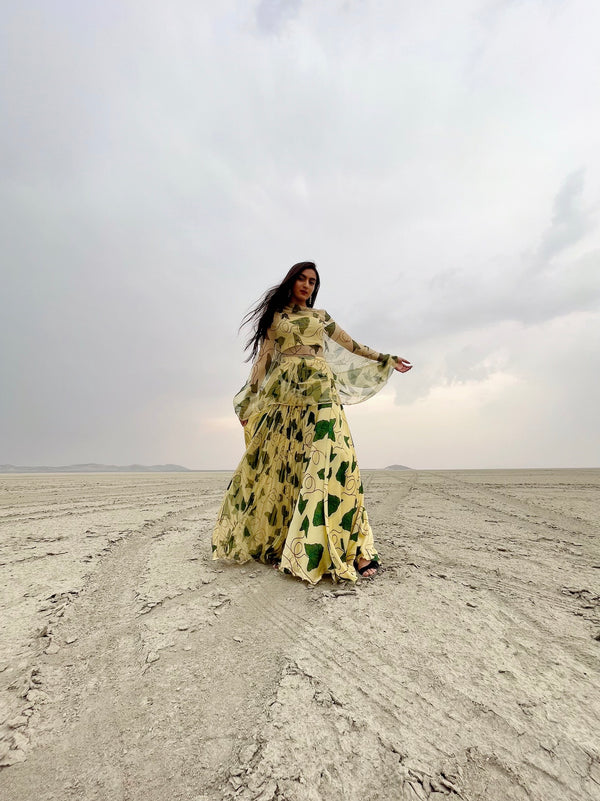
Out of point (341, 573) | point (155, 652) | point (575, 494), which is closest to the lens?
point (155, 652)

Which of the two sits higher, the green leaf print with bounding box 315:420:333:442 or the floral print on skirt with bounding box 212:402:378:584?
the green leaf print with bounding box 315:420:333:442

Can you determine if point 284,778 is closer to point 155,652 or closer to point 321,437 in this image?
point 155,652

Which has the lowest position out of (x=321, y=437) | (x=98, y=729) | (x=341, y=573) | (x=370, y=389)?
(x=98, y=729)

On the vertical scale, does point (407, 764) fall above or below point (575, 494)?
below

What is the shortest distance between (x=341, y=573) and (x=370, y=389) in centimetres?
158

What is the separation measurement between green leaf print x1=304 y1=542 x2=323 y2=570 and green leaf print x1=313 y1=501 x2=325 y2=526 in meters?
0.11

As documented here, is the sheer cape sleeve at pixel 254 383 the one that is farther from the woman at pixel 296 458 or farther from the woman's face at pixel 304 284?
the woman's face at pixel 304 284

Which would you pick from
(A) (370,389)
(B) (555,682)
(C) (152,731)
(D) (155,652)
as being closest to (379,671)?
(B) (555,682)

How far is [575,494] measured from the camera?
6.04 m

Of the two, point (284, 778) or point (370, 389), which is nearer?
point (284, 778)

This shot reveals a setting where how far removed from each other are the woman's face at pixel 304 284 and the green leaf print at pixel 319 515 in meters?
1.48

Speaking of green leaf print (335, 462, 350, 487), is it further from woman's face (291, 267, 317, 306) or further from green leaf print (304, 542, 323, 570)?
woman's face (291, 267, 317, 306)

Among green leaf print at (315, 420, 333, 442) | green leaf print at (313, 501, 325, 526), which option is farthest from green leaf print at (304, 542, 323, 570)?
green leaf print at (315, 420, 333, 442)

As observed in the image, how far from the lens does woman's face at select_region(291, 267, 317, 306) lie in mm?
2754
